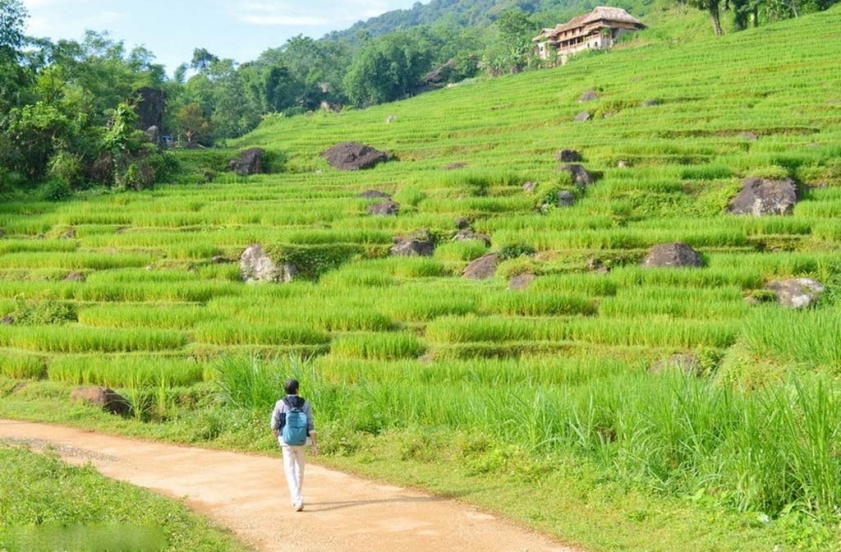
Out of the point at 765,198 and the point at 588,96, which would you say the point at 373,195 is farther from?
the point at 588,96

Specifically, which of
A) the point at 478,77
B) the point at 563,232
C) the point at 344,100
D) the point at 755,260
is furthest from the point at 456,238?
the point at 344,100

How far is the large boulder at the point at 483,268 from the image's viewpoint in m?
15.7

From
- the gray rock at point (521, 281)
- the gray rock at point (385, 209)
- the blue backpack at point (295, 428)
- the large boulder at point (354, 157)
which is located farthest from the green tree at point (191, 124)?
the blue backpack at point (295, 428)

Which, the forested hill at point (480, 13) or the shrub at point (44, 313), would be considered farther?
the forested hill at point (480, 13)

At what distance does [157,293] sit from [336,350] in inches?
185

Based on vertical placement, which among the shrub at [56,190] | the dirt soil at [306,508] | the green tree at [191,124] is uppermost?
the green tree at [191,124]

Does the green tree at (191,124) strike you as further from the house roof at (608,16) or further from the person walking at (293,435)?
the person walking at (293,435)

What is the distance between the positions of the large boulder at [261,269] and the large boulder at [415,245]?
2211mm

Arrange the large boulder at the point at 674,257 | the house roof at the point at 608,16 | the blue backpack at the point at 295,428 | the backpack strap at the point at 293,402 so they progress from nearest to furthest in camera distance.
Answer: the blue backpack at the point at 295,428 < the backpack strap at the point at 293,402 < the large boulder at the point at 674,257 < the house roof at the point at 608,16

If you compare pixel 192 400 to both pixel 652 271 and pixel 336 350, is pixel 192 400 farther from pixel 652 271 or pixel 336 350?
pixel 652 271

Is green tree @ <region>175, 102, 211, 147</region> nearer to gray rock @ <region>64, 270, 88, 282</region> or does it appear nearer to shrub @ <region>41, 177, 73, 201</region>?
shrub @ <region>41, 177, 73, 201</region>

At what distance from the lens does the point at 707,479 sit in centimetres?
641

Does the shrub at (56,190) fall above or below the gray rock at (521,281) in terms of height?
above

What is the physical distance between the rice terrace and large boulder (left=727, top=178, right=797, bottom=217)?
8 cm
